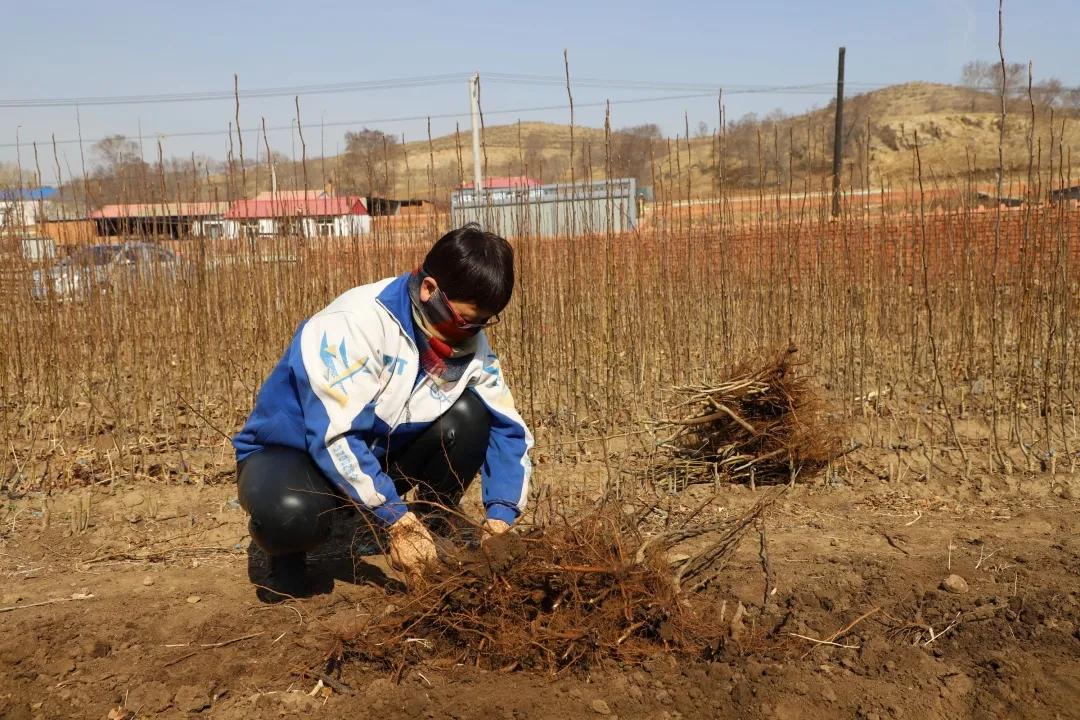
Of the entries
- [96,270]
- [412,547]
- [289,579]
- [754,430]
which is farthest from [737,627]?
[96,270]

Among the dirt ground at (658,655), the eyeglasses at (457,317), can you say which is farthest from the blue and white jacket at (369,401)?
the dirt ground at (658,655)

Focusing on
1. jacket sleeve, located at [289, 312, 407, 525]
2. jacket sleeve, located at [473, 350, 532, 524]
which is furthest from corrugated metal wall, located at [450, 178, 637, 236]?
jacket sleeve, located at [289, 312, 407, 525]

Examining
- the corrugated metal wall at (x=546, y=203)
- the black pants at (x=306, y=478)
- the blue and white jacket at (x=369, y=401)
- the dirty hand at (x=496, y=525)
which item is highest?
the corrugated metal wall at (x=546, y=203)

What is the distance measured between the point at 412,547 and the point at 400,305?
1.74 ft

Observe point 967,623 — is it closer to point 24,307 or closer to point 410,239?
point 410,239

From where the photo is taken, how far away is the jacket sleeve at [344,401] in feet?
5.68

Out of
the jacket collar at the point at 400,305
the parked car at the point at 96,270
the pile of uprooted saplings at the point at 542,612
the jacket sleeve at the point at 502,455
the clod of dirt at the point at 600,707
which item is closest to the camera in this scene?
the clod of dirt at the point at 600,707

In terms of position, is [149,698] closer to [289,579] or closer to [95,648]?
[95,648]

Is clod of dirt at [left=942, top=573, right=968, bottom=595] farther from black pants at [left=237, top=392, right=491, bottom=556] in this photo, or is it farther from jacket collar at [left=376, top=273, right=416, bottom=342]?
jacket collar at [left=376, top=273, right=416, bottom=342]

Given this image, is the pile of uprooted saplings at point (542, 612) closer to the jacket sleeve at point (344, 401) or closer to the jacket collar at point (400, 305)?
the jacket sleeve at point (344, 401)

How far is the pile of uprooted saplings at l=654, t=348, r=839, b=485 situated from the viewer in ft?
9.26

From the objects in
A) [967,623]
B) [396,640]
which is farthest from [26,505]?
[967,623]

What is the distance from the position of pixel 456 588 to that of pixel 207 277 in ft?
9.94

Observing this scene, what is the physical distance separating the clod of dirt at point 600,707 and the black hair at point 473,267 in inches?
31.4
